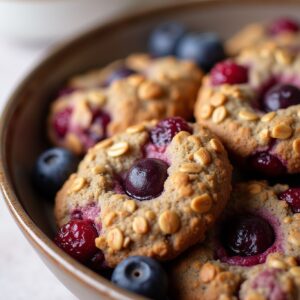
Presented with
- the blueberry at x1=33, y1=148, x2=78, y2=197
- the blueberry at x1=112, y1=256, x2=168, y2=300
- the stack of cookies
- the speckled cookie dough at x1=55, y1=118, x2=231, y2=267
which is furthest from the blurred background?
the blueberry at x1=112, y1=256, x2=168, y2=300

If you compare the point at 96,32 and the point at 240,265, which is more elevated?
the point at 96,32

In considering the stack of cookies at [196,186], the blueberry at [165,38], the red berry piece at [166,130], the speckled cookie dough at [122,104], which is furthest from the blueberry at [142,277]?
the blueberry at [165,38]

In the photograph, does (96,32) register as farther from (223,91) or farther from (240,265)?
(240,265)


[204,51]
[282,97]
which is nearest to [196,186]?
[282,97]

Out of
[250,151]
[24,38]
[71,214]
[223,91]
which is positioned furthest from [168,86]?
[24,38]

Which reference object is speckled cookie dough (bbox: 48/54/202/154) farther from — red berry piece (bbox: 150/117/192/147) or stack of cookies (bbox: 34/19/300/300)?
red berry piece (bbox: 150/117/192/147)

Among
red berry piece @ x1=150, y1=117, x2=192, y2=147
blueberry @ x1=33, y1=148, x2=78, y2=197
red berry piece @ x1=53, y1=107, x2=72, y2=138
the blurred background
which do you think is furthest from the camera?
the blurred background
